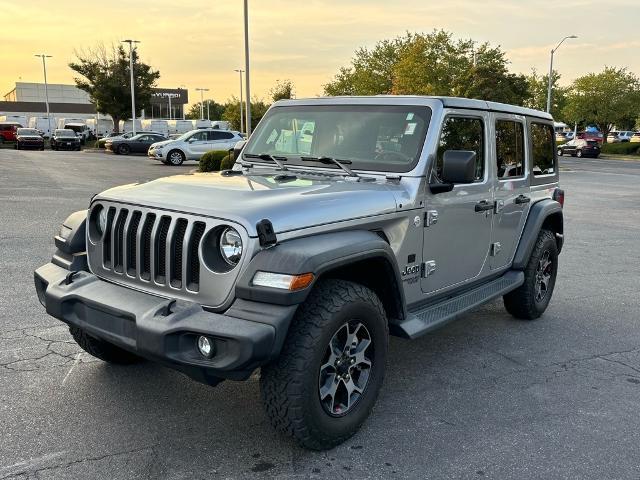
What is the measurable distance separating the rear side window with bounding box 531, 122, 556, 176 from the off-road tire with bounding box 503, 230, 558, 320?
61 centimetres

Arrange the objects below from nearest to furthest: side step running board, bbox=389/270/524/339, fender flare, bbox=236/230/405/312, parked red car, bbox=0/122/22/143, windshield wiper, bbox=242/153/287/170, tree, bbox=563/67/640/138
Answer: fender flare, bbox=236/230/405/312 → side step running board, bbox=389/270/524/339 → windshield wiper, bbox=242/153/287/170 → parked red car, bbox=0/122/22/143 → tree, bbox=563/67/640/138

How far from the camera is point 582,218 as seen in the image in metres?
12.4

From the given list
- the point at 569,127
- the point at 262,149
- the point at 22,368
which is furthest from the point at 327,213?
the point at 569,127

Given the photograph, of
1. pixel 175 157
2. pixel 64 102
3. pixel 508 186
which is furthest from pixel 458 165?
pixel 64 102

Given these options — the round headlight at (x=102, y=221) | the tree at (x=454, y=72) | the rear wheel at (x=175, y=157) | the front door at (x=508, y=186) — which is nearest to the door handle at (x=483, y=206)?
the front door at (x=508, y=186)

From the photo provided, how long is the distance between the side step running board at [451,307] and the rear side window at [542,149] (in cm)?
108

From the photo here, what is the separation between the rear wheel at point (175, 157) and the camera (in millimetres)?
26094

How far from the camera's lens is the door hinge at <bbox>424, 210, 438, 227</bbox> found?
3875mm

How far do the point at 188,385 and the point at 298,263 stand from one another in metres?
1.62

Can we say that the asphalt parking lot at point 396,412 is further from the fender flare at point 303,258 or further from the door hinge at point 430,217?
the door hinge at point 430,217

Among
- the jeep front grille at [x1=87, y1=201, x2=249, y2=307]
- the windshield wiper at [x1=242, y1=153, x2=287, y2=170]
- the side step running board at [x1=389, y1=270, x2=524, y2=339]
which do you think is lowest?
the side step running board at [x1=389, y1=270, x2=524, y2=339]

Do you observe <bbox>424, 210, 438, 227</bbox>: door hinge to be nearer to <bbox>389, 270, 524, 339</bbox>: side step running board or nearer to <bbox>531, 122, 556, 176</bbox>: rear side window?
<bbox>389, 270, 524, 339</bbox>: side step running board

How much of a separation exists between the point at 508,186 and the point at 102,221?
125 inches

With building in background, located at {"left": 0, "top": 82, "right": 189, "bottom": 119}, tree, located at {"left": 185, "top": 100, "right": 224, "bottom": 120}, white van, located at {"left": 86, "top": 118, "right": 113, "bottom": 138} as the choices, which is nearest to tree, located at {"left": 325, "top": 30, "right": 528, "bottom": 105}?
white van, located at {"left": 86, "top": 118, "right": 113, "bottom": 138}
